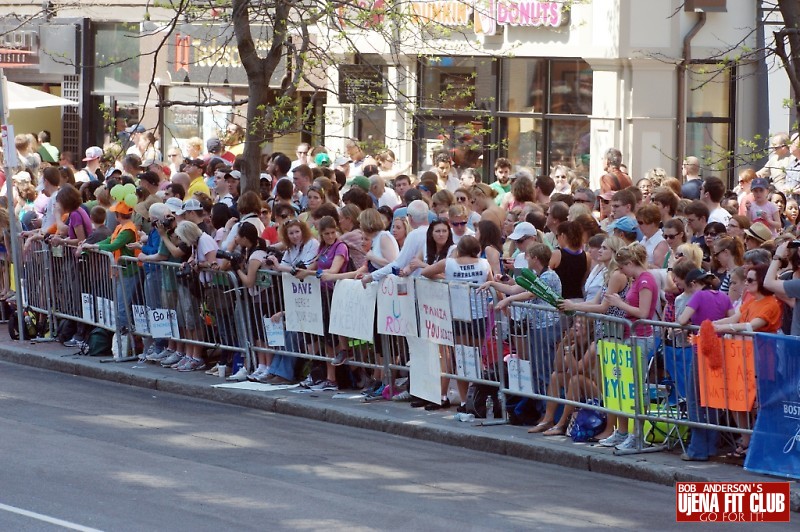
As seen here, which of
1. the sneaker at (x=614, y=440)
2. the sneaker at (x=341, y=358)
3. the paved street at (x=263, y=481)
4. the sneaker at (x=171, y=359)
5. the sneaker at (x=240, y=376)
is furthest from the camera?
the sneaker at (x=171, y=359)

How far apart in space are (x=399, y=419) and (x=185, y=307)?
344cm

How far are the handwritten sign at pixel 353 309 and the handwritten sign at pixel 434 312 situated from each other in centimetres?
60

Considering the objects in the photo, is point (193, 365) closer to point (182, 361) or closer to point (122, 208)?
point (182, 361)

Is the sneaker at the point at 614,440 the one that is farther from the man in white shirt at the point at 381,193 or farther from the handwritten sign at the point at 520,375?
the man in white shirt at the point at 381,193

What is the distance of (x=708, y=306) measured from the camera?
10.8 m

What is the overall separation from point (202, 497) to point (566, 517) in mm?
2342

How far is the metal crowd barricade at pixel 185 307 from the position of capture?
14.5 m

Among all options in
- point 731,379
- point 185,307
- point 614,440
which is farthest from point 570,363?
point 185,307

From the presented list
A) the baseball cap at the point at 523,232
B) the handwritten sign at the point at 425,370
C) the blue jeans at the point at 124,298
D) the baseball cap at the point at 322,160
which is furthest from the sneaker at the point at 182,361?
the baseball cap at the point at 322,160

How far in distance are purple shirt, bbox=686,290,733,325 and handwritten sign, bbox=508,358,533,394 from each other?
64.6 inches

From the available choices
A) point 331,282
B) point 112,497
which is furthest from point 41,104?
point 112,497

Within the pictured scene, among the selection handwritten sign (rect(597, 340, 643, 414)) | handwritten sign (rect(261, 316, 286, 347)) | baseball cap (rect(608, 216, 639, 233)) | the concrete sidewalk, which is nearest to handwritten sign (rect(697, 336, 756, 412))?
the concrete sidewalk

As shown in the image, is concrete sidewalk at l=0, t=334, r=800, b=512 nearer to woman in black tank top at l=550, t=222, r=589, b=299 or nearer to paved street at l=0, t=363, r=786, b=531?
paved street at l=0, t=363, r=786, b=531

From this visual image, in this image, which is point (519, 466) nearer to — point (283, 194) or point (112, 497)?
point (112, 497)
